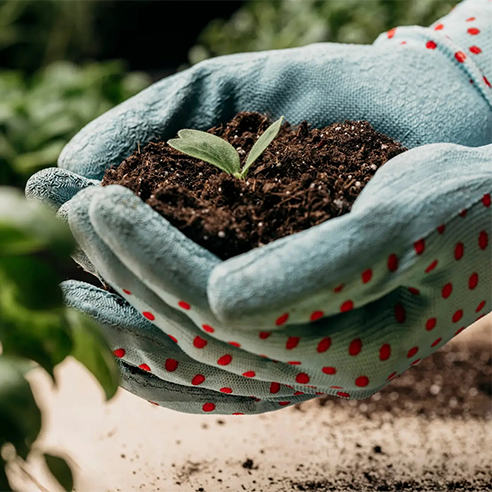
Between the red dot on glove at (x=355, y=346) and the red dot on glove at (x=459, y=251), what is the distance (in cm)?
12

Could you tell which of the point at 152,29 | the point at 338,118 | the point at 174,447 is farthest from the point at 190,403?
the point at 152,29

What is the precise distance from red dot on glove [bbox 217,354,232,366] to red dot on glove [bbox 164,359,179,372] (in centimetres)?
7

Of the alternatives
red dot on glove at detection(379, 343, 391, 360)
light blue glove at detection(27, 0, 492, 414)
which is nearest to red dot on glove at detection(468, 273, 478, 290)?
light blue glove at detection(27, 0, 492, 414)

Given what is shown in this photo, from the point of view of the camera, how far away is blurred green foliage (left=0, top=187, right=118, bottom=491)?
413 mm

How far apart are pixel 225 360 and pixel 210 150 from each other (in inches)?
8.7

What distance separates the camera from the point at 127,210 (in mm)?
556

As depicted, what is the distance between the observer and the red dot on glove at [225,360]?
631 millimetres

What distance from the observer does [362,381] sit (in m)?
0.62

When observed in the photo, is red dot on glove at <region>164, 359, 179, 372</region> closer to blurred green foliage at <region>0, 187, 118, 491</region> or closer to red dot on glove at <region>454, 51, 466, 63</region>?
blurred green foliage at <region>0, 187, 118, 491</region>

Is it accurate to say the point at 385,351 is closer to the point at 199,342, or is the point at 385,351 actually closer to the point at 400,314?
the point at 400,314

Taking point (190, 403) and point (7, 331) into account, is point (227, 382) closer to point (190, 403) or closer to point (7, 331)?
point (190, 403)

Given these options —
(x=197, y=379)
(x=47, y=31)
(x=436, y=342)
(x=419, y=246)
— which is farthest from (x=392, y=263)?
(x=47, y=31)

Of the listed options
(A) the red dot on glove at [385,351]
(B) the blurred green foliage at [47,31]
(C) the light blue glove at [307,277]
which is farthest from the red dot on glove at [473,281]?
(B) the blurred green foliage at [47,31]

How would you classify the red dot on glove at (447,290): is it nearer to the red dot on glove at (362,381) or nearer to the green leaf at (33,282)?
the red dot on glove at (362,381)
